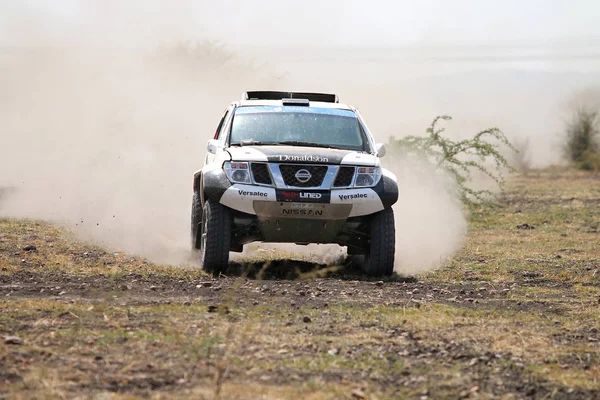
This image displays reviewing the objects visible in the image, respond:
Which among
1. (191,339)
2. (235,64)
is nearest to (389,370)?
(191,339)

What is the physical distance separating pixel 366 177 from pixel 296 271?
126cm

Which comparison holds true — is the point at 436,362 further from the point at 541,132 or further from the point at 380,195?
the point at 541,132

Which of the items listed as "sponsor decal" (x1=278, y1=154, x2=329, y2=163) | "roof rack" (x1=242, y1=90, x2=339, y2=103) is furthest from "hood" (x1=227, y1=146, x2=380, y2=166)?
"roof rack" (x1=242, y1=90, x2=339, y2=103)

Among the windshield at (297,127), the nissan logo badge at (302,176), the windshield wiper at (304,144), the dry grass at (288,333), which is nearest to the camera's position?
the dry grass at (288,333)

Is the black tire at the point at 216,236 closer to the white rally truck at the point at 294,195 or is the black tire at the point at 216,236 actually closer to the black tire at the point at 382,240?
the white rally truck at the point at 294,195

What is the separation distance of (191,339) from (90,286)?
10.6 feet

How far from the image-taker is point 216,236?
1253 cm

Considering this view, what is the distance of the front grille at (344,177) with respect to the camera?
12.7 m

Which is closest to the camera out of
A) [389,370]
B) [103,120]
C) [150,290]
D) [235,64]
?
[389,370]

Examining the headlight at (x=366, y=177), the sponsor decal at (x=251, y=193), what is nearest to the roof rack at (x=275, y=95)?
the headlight at (x=366, y=177)

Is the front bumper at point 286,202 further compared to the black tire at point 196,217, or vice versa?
the black tire at point 196,217

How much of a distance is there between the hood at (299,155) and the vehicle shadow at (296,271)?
3.70 feet

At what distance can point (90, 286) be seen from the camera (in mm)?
11109

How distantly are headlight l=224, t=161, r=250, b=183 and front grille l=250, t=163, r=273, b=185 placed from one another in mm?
73
